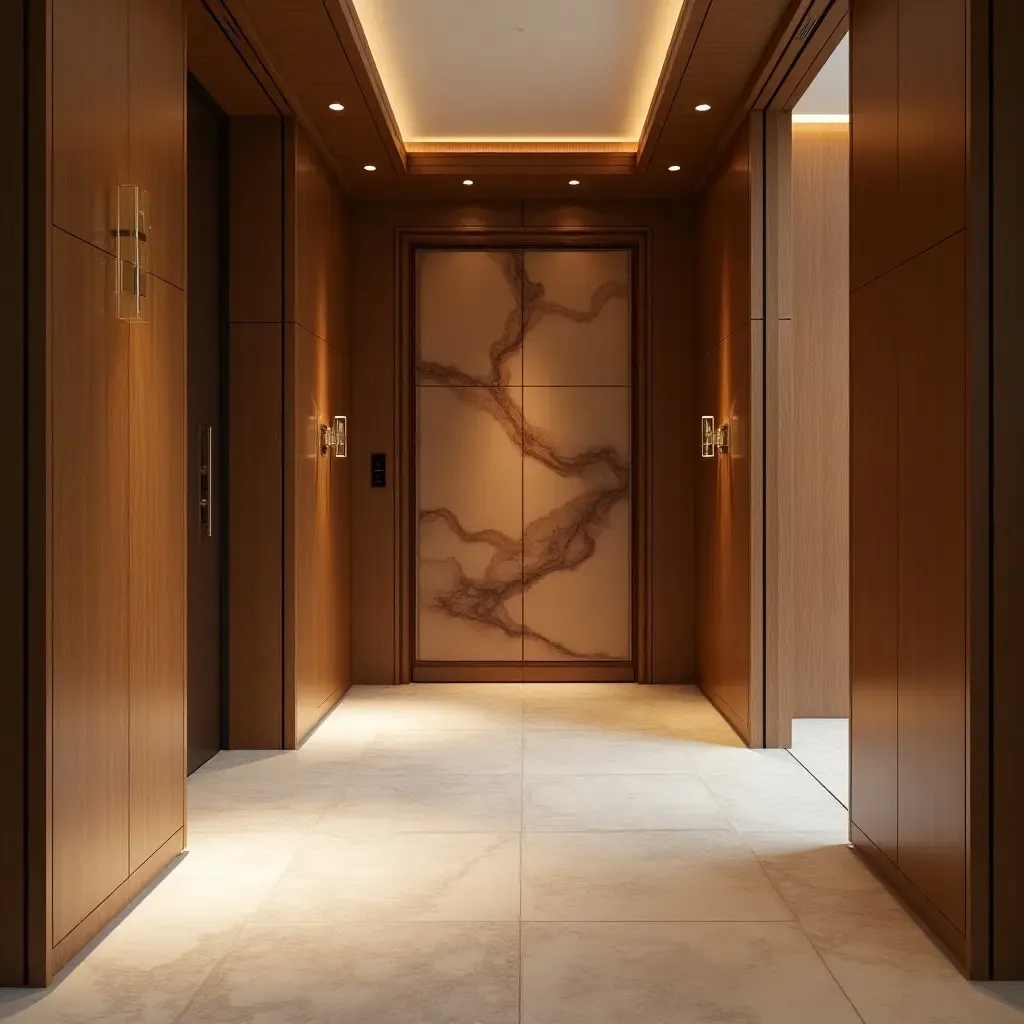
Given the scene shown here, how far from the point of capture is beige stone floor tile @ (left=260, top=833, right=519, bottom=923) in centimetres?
343

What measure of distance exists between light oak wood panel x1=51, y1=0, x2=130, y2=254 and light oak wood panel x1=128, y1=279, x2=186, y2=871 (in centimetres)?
42

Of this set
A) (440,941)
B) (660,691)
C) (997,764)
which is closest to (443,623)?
(660,691)

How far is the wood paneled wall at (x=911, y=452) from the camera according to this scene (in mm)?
3053

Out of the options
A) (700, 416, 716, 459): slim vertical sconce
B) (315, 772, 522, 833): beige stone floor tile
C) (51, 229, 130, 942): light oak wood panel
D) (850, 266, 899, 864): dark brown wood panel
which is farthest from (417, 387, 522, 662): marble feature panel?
(51, 229, 130, 942): light oak wood panel

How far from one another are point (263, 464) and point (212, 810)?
177 cm

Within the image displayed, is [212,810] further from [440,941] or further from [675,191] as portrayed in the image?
[675,191]

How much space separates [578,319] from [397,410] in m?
1.30

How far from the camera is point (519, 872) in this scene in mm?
3789

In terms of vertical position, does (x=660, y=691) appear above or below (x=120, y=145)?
below

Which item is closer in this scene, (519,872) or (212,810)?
(519,872)
